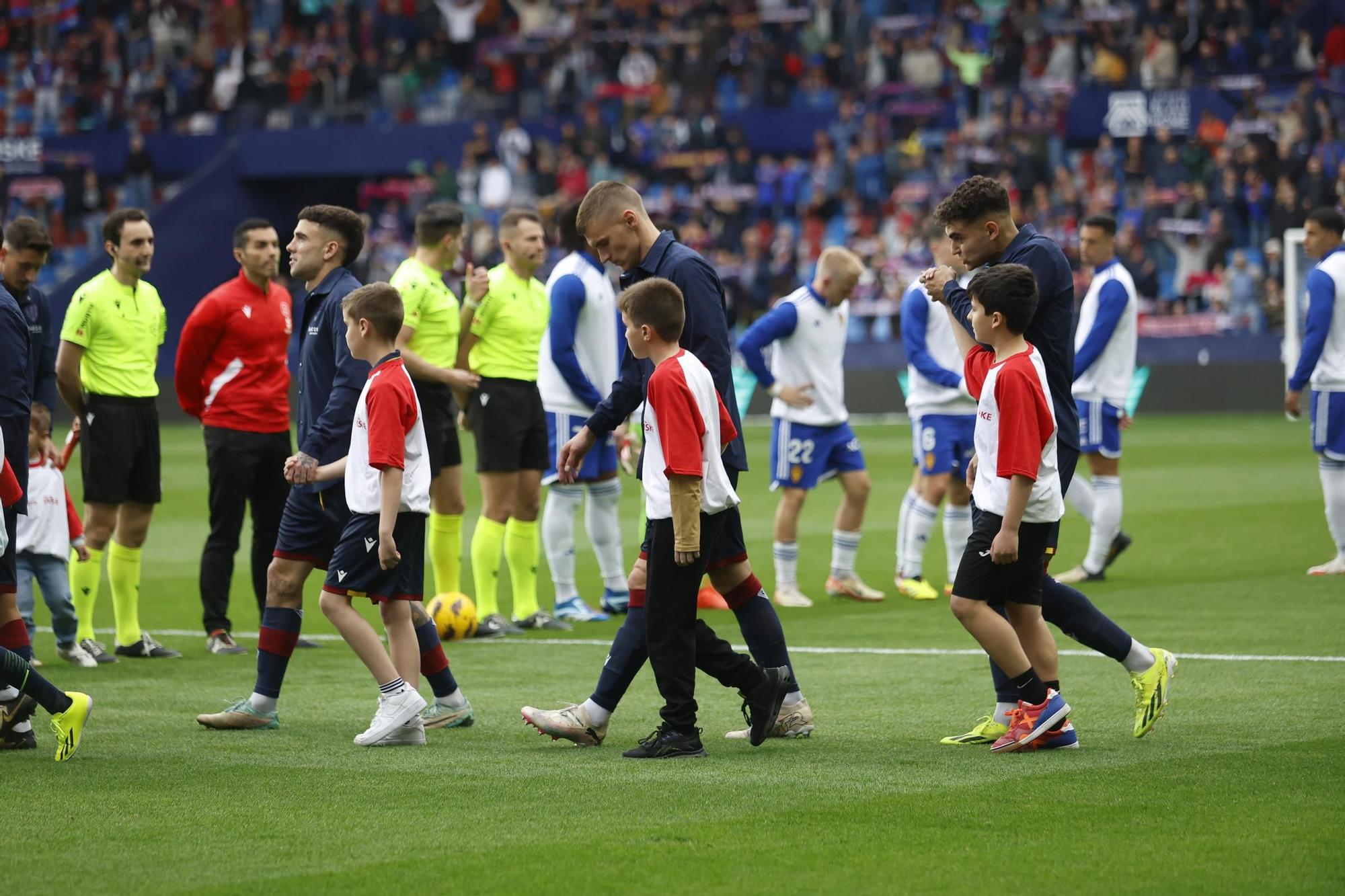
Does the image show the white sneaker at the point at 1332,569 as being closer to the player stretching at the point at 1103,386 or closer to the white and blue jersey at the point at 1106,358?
the player stretching at the point at 1103,386

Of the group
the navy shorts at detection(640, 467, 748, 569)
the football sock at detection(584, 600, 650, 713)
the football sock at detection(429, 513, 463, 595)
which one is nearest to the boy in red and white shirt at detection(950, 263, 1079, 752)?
the navy shorts at detection(640, 467, 748, 569)

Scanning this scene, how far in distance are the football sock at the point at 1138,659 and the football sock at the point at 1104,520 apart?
5396 millimetres

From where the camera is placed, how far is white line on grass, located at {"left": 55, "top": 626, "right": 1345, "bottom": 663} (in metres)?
8.68

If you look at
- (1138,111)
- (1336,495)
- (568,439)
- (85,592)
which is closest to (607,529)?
(568,439)

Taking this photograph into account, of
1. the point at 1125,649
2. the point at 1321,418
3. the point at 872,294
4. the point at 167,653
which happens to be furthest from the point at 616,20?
the point at 1125,649

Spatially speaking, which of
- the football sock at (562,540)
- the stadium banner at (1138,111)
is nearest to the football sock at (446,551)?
the football sock at (562,540)

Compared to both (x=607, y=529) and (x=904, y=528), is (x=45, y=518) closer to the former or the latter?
(x=607, y=529)

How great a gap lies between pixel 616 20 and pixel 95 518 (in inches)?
1242

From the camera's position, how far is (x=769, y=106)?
36688 mm

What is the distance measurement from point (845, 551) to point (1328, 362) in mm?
3637

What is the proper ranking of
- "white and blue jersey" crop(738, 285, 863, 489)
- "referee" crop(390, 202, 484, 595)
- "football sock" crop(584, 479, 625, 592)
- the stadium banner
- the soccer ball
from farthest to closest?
the stadium banner → "white and blue jersey" crop(738, 285, 863, 489) → "football sock" crop(584, 479, 625, 592) → the soccer ball → "referee" crop(390, 202, 484, 595)

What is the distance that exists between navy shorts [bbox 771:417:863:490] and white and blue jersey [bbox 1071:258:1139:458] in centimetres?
165

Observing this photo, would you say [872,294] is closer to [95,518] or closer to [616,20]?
[616,20]

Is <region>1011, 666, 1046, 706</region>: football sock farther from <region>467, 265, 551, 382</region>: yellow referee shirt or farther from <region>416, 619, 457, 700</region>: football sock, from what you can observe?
<region>467, 265, 551, 382</region>: yellow referee shirt
